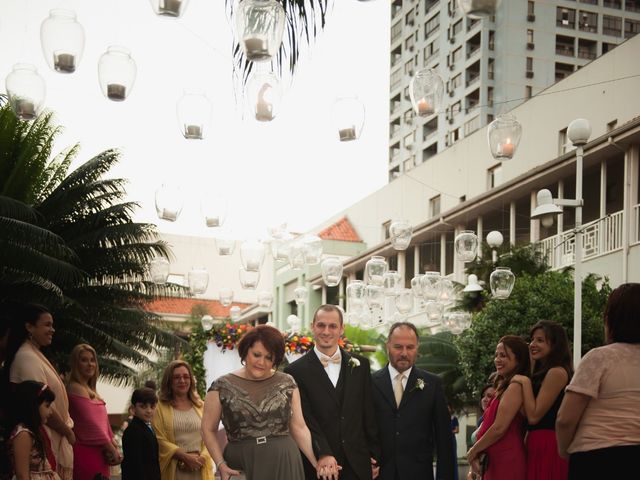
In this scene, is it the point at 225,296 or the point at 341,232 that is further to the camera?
the point at 341,232

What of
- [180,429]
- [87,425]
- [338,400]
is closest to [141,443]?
[180,429]

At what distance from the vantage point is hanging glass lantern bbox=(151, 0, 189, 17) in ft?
20.5

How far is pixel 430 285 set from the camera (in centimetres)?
2170

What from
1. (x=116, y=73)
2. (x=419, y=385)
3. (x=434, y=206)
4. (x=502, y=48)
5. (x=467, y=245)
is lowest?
(x=419, y=385)

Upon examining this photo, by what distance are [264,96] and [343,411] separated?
2.74m

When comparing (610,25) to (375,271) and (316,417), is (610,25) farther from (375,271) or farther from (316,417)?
(316,417)

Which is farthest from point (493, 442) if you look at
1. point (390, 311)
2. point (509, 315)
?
point (390, 311)

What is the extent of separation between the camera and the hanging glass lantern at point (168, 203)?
13711 millimetres

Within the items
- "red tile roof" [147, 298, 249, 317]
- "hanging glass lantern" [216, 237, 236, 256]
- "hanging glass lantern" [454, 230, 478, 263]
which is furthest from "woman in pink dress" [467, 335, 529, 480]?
"red tile roof" [147, 298, 249, 317]

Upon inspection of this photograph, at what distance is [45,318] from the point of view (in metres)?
9.36

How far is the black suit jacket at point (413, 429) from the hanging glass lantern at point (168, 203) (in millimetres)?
5334

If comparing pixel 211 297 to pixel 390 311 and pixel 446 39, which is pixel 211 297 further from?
pixel 390 311

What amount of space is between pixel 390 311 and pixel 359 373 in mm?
34773

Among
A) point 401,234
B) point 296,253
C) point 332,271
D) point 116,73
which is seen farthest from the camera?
point 332,271
